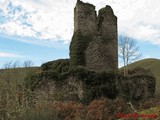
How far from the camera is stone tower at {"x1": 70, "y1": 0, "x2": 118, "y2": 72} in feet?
117

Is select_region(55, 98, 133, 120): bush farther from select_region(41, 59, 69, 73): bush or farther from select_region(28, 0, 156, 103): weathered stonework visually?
select_region(41, 59, 69, 73): bush

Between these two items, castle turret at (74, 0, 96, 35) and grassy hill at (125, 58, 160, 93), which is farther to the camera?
grassy hill at (125, 58, 160, 93)

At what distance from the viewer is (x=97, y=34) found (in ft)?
121

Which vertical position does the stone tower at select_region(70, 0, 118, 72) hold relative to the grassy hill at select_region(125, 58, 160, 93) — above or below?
below

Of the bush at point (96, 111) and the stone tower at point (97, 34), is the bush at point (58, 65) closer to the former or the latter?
the stone tower at point (97, 34)

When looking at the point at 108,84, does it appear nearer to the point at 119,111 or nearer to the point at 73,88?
the point at 73,88

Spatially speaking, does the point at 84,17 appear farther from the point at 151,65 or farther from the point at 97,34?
the point at 151,65

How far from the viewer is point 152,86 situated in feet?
123

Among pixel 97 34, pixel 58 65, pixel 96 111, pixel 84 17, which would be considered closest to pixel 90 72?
pixel 58 65

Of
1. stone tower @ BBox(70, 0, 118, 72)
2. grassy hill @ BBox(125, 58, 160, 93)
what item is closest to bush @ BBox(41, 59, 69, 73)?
stone tower @ BBox(70, 0, 118, 72)

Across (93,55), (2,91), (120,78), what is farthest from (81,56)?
(2,91)

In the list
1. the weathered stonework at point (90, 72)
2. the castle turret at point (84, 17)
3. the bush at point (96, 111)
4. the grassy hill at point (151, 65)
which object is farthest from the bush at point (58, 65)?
the grassy hill at point (151, 65)

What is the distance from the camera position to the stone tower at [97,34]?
35.7 meters

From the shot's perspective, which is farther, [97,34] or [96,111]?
[97,34]
